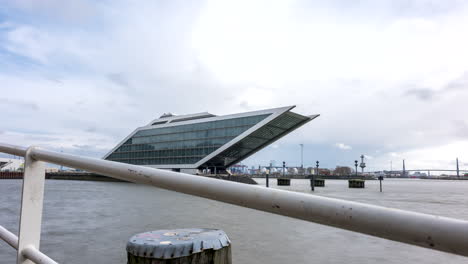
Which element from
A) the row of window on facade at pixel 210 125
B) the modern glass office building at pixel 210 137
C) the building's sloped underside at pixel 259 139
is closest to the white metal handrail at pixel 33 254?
the modern glass office building at pixel 210 137

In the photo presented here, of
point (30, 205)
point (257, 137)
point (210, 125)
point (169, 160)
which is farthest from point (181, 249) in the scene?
point (169, 160)

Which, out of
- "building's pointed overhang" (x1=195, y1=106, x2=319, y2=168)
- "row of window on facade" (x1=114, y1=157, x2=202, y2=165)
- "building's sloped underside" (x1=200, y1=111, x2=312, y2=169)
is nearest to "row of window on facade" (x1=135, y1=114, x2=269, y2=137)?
"building's pointed overhang" (x1=195, y1=106, x2=319, y2=168)

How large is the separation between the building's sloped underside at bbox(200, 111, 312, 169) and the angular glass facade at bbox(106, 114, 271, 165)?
177 cm

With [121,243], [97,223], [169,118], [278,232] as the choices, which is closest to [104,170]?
[121,243]

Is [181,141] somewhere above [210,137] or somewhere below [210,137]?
below

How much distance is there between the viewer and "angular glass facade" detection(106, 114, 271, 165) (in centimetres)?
5875

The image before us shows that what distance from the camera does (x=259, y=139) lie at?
5994 cm

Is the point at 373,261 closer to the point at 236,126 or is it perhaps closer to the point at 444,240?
the point at 444,240

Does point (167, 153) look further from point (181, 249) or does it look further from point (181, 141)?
point (181, 249)

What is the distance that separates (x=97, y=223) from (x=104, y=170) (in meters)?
10.3

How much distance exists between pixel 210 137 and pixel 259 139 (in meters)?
9.29

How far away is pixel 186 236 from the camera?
1.19 metres

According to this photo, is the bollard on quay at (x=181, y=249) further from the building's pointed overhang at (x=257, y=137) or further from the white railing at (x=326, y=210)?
the building's pointed overhang at (x=257, y=137)

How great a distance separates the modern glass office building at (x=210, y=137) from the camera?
186ft
